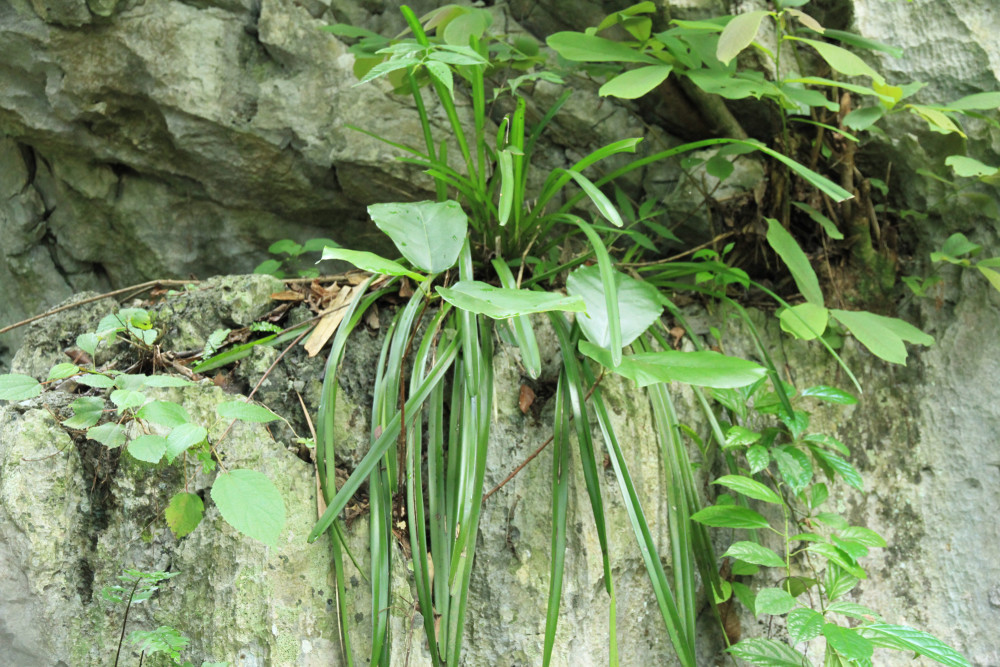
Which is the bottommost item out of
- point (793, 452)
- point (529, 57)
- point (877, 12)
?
point (793, 452)

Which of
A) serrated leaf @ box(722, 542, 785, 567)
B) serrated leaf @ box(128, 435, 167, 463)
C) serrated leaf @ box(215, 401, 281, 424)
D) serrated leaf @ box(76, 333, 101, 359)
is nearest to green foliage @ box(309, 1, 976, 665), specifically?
serrated leaf @ box(722, 542, 785, 567)

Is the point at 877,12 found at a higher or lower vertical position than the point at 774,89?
higher

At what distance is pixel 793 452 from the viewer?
1381mm

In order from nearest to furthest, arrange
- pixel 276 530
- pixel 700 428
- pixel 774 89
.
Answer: pixel 276 530, pixel 774 89, pixel 700 428

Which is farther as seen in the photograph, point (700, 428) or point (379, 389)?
point (700, 428)

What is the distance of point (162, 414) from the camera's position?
103 centimetres

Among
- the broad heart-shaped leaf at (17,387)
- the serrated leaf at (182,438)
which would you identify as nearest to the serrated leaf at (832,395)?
the serrated leaf at (182,438)

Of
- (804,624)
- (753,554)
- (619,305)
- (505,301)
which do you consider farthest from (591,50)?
(804,624)

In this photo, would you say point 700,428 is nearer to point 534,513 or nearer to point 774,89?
point 534,513

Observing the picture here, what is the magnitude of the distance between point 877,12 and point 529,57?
876 millimetres

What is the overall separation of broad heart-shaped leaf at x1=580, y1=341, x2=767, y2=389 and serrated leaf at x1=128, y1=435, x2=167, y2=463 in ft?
2.19

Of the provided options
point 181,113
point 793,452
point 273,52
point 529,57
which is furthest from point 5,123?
point 793,452

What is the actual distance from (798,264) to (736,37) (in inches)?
19.6

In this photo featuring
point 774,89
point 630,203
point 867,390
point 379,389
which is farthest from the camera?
point 630,203
